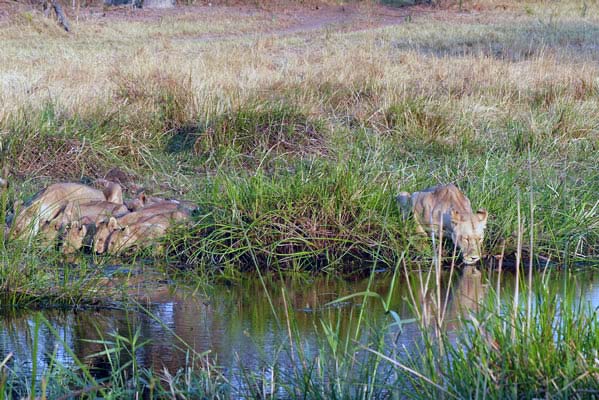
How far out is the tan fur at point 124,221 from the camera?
20.4 feet

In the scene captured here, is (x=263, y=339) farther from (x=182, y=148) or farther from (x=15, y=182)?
(x=182, y=148)

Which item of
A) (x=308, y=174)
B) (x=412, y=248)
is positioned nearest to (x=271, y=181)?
(x=308, y=174)

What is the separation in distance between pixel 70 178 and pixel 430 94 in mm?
4904

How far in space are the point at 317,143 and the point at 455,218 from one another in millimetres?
3569

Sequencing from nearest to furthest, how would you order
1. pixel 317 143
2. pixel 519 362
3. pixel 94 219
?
1. pixel 519 362
2. pixel 94 219
3. pixel 317 143

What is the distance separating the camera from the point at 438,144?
9.56 metres

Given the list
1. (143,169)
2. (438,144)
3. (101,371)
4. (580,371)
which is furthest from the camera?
(438,144)

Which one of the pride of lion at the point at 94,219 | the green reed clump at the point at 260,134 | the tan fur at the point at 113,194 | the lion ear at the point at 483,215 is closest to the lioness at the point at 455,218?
the lion ear at the point at 483,215

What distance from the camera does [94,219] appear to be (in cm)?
652

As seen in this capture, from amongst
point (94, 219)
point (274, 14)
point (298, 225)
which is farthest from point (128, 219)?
point (274, 14)

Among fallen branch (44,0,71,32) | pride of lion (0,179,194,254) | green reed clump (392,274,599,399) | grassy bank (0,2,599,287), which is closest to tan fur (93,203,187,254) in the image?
pride of lion (0,179,194,254)

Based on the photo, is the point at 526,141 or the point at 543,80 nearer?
the point at 526,141

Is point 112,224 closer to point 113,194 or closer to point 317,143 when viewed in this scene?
→ point 113,194

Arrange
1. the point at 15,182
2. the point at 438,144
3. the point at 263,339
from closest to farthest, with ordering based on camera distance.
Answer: the point at 263,339, the point at 15,182, the point at 438,144
